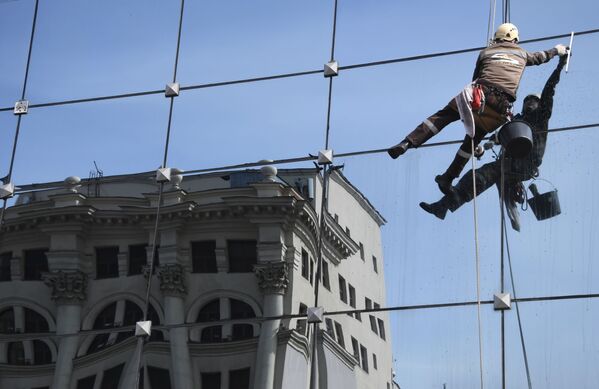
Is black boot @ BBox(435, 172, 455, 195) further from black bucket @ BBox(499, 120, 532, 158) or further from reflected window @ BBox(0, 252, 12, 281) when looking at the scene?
reflected window @ BBox(0, 252, 12, 281)

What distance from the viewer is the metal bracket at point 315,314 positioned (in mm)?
13617

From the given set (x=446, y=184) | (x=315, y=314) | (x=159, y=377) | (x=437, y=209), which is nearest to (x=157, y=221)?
(x=159, y=377)

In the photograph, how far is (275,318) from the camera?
545 inches

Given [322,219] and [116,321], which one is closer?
[322,219]

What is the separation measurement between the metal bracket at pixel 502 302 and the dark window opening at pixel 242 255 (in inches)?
109

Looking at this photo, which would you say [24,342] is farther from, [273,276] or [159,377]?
[273,276]

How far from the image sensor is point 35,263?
1520 cm

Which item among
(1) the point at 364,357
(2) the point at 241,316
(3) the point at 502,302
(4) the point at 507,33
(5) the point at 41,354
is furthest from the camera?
(5) the point at 41,354

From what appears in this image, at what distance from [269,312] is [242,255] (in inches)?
32.0

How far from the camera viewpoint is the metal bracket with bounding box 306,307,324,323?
44.7 ft

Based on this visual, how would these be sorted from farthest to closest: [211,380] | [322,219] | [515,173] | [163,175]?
[163,175], [322,219], [211,380], [515,173]

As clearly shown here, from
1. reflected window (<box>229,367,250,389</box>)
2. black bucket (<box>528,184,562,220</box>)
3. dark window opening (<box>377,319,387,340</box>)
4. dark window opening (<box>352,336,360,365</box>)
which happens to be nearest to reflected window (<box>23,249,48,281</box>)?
reflected window (<box>229,367,250,389</box>)

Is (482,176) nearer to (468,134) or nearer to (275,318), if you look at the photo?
(468,134)

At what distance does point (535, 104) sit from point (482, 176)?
3.31 ft
